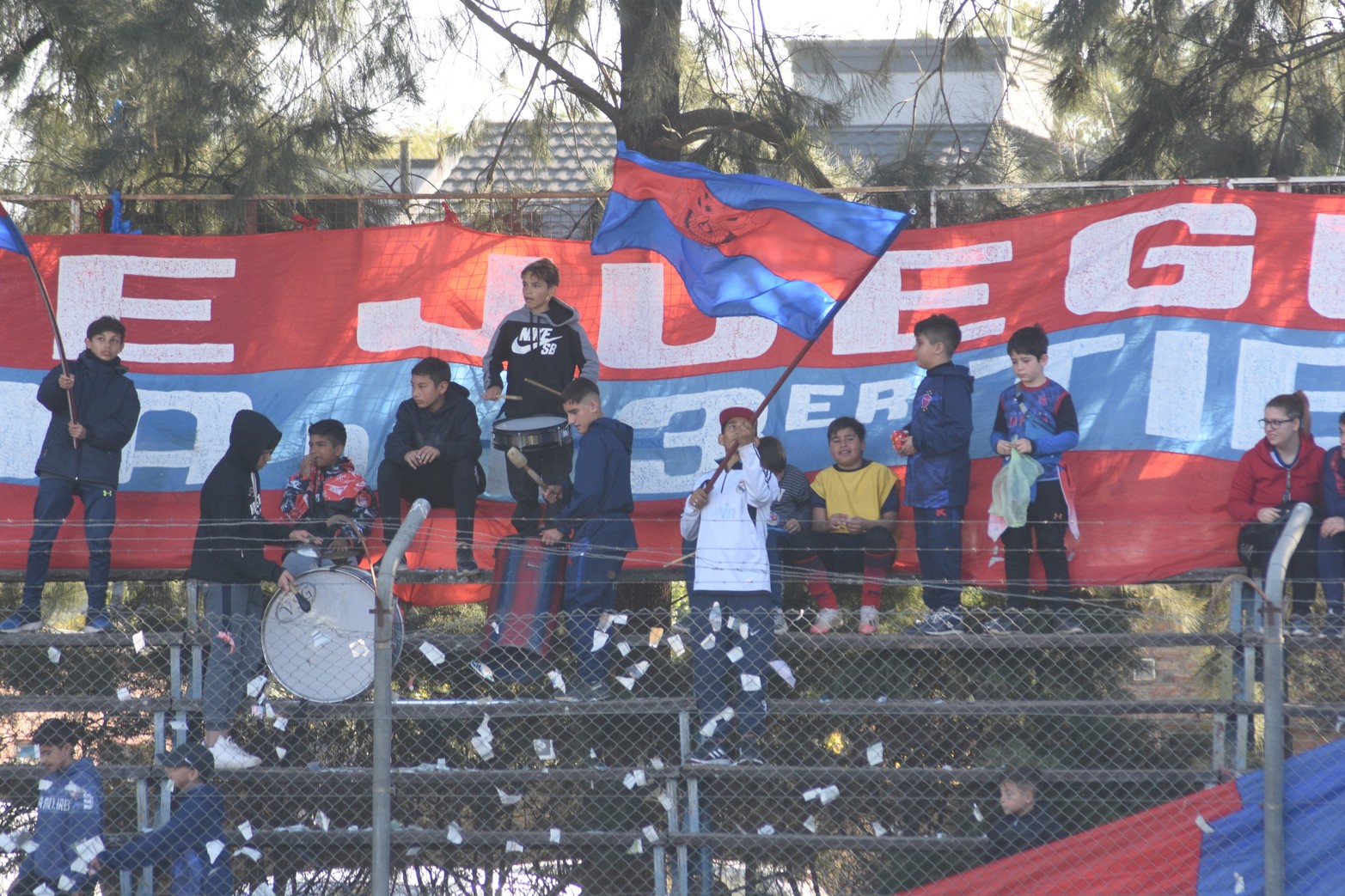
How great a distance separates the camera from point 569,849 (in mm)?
7477

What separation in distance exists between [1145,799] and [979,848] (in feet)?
2.96

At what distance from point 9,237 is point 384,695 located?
3.72 m

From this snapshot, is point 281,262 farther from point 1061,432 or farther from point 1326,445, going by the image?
point 1326,445

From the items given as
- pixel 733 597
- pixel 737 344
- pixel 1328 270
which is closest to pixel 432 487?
pixel 733 597

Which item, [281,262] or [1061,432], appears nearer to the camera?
[1061,432]

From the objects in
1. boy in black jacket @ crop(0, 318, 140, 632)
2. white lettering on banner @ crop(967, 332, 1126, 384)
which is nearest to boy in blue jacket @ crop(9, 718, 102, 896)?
boy in black jacket @ crop(0, 318, 140, 632)

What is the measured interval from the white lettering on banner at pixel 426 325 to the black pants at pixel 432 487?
0.93m

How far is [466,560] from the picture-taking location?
25.6 ft

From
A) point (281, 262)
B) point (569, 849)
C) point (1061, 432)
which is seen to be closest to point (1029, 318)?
point (1061, 432)

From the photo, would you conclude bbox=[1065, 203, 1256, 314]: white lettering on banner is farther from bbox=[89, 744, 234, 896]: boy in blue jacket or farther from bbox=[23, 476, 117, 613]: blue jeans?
bbox=[23, 476, 117, 613]: blue jeans

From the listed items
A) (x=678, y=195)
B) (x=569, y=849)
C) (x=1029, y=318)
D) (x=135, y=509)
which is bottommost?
(x=569, y=849)

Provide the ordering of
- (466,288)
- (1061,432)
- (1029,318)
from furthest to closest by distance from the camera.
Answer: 1. (466,288)
2. (1029,318)
3. (1061,432)

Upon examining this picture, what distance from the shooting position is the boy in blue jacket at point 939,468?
726 cm

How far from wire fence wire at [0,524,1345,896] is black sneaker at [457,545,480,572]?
A: 122mm
